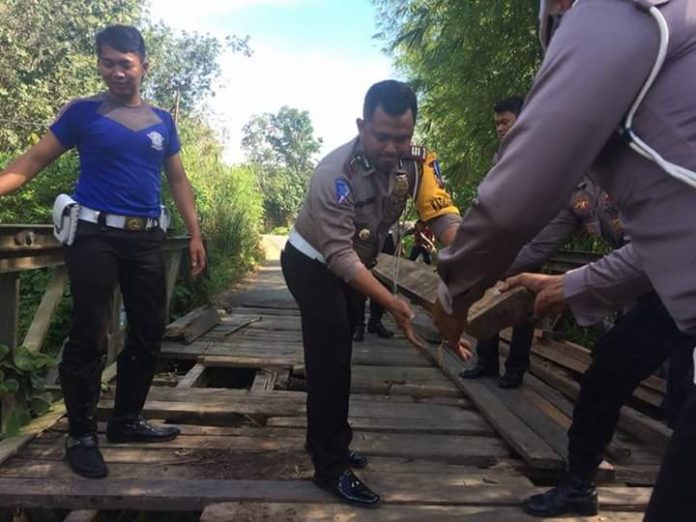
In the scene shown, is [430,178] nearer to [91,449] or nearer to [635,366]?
[635,366]

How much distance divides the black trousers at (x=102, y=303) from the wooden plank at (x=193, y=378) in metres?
1.27

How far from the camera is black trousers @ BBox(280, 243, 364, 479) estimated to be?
2.48 metres

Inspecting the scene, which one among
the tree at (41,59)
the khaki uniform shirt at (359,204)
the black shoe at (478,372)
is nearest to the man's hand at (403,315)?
the khaki uniform shirt at (359,204)

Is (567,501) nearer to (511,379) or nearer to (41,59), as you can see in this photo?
(511,379)

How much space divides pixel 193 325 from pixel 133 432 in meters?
2.76

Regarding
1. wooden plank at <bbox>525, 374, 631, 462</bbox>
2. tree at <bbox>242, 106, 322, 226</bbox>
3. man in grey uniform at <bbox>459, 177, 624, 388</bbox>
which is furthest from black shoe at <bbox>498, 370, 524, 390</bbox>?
tree at <bbox>242, 106, 322, 226</bbox>

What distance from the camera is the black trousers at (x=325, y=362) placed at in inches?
97.6

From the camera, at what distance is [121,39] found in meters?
2.79

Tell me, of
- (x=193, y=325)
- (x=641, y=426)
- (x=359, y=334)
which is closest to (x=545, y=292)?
(x=641, y=426)

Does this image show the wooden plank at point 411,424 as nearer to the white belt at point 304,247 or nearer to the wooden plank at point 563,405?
the wooden plank at point 563,405

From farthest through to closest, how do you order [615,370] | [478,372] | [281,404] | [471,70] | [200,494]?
1. [471,70]
2. [478,372]
3. [281,404]
4. [200,494]
5. [615,370]

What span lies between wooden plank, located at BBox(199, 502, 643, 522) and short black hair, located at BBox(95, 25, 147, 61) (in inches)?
80.2

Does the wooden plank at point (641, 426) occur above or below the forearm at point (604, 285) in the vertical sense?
below

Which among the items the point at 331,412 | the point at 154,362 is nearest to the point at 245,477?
the point at 331,412
